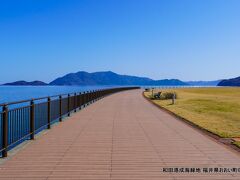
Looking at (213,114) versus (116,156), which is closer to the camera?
(116,156)

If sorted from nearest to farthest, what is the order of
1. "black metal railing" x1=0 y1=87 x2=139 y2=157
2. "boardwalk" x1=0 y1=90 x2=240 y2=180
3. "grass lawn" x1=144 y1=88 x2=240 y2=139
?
"boardwalk" x1=0 y1=90 x2=240 y2=180
"black metal railing" x1=0 y1=87 x2=139 y2=157
"grass lawn" x1=144 y1=88 x2=240 y2=139

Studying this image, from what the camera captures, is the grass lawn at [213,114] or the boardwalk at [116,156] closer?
the boardwalk at [116,156]

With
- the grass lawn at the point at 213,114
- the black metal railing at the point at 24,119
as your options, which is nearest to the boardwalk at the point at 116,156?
the black metal railing at the point at 24,119

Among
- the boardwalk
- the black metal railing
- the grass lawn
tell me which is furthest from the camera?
the grass lawn

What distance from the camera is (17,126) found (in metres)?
10.7

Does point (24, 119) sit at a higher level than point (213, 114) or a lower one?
higher

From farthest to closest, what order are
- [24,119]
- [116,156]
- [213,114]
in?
[213,114]
[24,119]
[116,156]

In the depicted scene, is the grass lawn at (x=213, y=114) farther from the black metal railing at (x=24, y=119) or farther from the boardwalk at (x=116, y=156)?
the black metal railing at (x=24, y=119)

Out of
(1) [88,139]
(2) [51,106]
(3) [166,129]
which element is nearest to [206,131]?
(3) [166,129]

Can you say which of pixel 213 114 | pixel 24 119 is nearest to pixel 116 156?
pixel 24 119

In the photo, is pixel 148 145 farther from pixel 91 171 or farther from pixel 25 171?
pixel 25 171

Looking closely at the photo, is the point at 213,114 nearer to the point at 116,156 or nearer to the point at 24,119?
the point at 24,119

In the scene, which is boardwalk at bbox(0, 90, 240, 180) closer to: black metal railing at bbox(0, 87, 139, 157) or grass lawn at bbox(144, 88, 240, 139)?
black metal railing at bbox(0, 87, 139, 157)

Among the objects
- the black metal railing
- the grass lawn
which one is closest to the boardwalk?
the black metal railing
